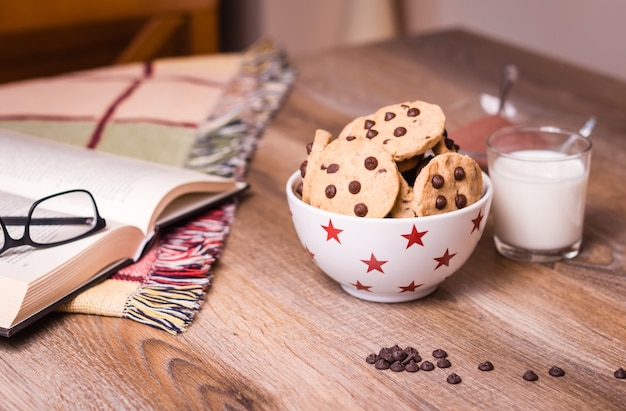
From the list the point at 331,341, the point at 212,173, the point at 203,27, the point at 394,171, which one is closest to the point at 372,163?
the point at 394,171

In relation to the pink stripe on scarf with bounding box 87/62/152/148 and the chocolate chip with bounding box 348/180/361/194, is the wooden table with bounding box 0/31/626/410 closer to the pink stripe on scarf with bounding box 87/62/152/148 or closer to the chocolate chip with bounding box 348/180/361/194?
the chocolate chip with bounding box 348/180/361/194

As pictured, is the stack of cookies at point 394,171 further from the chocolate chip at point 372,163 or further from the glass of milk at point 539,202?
the glass of milk at point 539,202

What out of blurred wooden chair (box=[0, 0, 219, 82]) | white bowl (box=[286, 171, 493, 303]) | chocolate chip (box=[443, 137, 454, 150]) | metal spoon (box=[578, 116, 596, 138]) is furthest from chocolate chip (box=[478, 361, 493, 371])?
blurred wooden chair (box=[0, 0, 219, 82])

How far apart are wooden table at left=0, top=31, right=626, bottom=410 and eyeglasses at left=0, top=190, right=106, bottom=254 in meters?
0.10

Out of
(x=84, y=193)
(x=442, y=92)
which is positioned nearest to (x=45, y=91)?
(x=84, y=193)

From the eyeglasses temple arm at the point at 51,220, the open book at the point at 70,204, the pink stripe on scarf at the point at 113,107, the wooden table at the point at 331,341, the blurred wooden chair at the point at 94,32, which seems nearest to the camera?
the wooden table at the point at 331,341

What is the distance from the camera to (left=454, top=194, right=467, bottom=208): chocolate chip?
0.82 metres

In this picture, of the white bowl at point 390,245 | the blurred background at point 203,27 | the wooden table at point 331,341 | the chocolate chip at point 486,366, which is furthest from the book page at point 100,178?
the blurred background at point 203,27

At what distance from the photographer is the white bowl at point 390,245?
0.80 metres

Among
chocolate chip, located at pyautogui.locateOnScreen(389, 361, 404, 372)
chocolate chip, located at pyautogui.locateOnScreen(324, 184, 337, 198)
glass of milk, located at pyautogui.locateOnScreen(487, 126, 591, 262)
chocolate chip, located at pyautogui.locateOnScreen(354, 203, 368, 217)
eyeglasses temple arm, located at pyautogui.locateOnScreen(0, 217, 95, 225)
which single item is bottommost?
chocolate chip, located at pyautogui.locateOnScreen(389, 361, 404, 372)

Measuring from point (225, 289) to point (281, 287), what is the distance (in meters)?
0.07

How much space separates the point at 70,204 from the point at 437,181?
47 cm

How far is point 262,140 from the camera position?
4.61 feet

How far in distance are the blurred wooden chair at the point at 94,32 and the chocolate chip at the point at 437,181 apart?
1.90 metres
